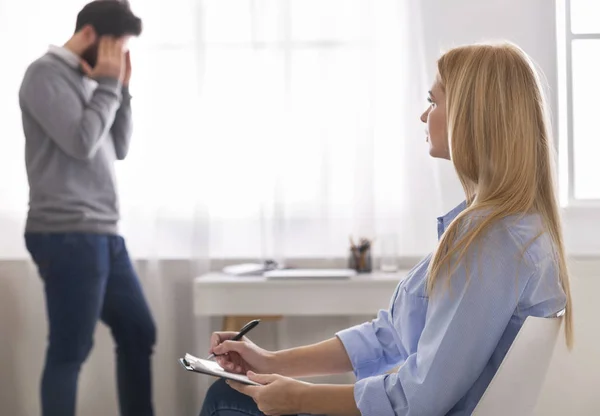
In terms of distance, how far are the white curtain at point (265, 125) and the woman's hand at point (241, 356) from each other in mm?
1310

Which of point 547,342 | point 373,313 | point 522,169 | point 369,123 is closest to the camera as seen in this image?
point 547,342

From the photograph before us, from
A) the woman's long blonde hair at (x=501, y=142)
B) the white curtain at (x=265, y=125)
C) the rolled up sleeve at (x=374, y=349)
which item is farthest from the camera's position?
the white curtain at (x=265, y=125)

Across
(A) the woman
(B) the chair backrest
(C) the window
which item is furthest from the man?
(B) the chair backrest

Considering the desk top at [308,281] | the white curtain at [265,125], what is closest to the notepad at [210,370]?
the desk top at [308,281]

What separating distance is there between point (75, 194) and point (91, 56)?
1.54 feet

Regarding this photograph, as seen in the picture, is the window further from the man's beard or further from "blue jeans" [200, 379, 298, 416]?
"blue jeans" [200, 379, 298, 416]

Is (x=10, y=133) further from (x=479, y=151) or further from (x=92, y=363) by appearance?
(x=479, y=151)

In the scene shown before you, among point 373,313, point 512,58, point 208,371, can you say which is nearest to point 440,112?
point 512,58

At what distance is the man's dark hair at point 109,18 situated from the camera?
277 centimetres

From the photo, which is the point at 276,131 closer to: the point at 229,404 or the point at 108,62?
the point at 108,62

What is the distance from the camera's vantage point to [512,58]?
1222 mm

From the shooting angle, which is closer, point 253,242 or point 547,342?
point 547,342

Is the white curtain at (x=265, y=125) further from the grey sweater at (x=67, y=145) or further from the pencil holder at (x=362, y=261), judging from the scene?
the grey sweater at (x=67, y=145)

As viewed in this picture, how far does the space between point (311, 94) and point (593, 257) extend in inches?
44.2
